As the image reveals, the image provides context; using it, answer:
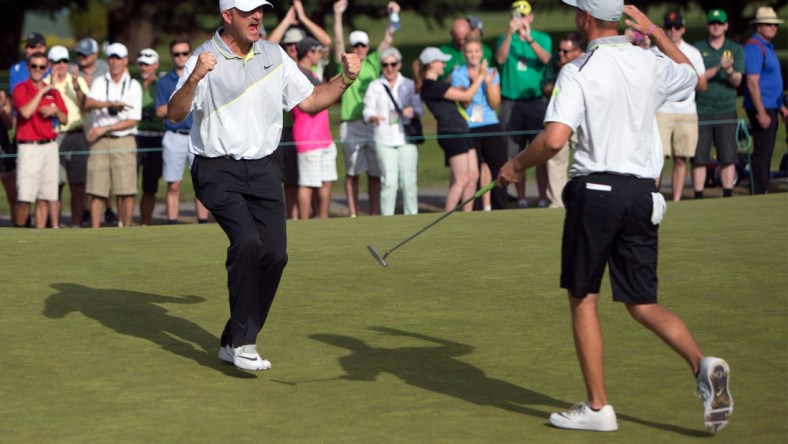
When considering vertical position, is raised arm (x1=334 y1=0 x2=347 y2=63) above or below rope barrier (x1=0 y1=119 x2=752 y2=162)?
above

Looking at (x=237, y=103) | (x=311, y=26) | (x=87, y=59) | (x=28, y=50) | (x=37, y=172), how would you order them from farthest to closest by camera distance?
(x=87, y=59)
(x=28, y=50)
(x=311, y=26)
(x=37, y=172)
(x=237, y=103)

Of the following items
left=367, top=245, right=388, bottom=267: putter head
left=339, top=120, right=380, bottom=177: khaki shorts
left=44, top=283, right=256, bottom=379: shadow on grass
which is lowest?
left=44, top=283, right=256, bottom=379: shadow on grass

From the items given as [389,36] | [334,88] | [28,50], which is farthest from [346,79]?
[28,50]

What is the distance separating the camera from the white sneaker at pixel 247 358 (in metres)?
7.30

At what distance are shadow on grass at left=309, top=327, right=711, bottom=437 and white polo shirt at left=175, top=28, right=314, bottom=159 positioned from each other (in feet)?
4.03

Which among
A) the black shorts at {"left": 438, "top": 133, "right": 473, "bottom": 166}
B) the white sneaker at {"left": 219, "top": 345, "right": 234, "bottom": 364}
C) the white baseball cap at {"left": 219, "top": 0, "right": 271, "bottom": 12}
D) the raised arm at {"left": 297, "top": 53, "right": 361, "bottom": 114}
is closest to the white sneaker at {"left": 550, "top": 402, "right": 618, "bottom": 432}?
the white sneaker at {"left": 219, "top": 345, "right": 234, "bottom": 364}

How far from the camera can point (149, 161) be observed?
15.2 m

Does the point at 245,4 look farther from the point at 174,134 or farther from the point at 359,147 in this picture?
the point at 359,147

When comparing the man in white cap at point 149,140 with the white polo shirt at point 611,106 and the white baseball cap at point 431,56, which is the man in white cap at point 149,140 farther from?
the white polo shirt at point 611,106

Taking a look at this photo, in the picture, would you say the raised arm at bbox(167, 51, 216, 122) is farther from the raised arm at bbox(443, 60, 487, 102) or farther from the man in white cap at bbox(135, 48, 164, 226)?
the man in white cap at bbox(135, 48, 164, 226)

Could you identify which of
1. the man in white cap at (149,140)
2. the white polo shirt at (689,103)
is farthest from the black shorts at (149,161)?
the white polo shirt at (689,103)

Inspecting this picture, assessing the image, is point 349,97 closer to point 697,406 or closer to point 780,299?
point 780,299

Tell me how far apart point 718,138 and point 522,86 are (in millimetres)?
2207

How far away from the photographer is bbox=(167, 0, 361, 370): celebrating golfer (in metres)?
7.38
